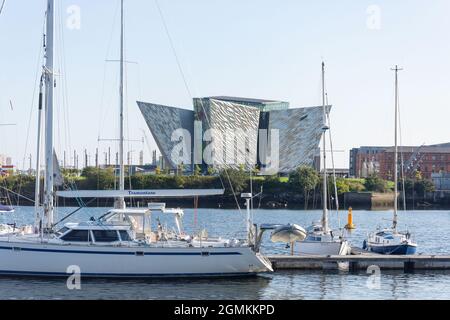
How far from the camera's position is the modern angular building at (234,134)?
131750 millimetres

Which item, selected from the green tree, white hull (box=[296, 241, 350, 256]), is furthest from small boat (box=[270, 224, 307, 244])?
the green tree

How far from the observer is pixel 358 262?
30.4 m

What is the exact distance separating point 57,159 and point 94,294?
550 centimetres

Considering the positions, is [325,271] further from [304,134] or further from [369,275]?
[304,134]

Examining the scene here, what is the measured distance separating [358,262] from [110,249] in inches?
382

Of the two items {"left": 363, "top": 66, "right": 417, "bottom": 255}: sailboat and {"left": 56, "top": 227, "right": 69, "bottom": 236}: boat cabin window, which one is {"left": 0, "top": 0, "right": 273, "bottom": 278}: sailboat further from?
{"left": 363, "top": 66, "right": 417, "bottom": 255}: sailboat

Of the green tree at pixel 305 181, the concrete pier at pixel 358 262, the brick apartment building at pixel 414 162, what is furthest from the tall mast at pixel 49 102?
the brick apartment building at pixel 414 162

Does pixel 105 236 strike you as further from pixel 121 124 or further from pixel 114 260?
pixel 121 124

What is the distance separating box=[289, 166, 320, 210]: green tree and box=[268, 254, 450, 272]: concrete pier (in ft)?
233

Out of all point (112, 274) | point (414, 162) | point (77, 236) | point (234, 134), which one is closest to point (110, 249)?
point (112, 274)

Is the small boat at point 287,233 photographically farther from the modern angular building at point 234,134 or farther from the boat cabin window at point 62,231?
the modern angular building at point 234,134

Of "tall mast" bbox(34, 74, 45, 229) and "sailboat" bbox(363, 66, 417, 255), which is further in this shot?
"sailboat" bbox(363, 66, 417, 255)

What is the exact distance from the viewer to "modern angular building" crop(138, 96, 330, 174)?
13175cm

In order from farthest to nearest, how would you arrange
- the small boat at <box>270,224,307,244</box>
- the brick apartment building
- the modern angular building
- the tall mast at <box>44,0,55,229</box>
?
the brick apartment building → the modern angular building → the small boat at <box>270,224,307,244</box> → the tall mast at <box>44,0,55,229</box>
